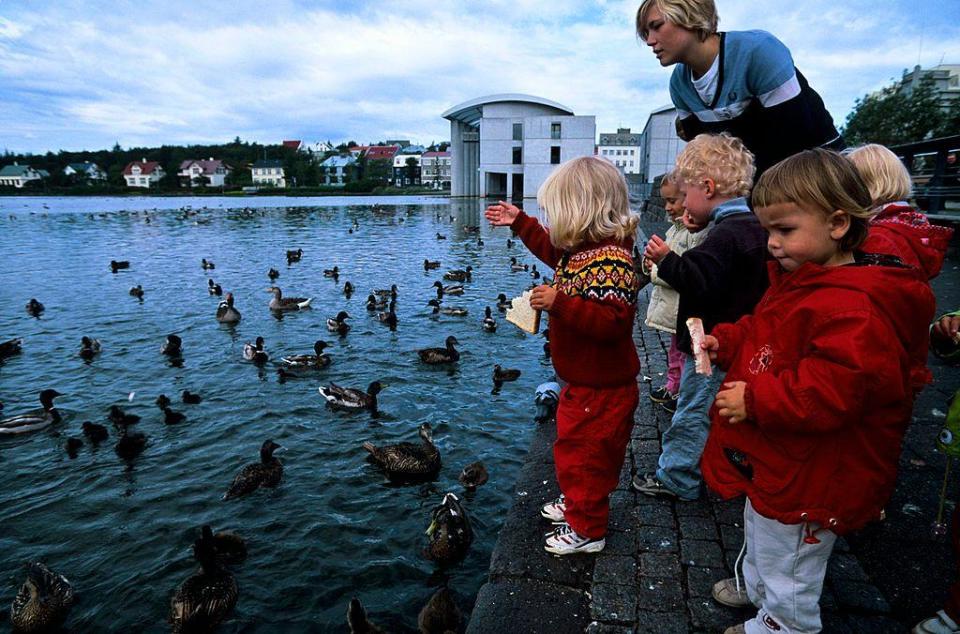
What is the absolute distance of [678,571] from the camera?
313 cm

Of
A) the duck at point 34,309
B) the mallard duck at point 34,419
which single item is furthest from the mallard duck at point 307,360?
the duck at point 34,309

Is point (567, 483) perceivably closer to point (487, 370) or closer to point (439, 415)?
point (439, 415)

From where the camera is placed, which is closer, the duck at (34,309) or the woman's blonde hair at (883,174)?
the woman's blonde hair at (883,174)

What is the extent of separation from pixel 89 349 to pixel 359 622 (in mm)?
9502

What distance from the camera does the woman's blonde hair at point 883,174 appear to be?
10.2 ft

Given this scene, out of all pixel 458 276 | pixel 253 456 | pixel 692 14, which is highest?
pixel 692 14

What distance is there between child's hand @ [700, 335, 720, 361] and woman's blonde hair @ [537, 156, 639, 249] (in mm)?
787

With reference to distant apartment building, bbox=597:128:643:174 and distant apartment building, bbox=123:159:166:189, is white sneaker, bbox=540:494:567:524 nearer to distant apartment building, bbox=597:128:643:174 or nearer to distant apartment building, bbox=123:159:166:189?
distant apartment building, bbox=597:128:643:174

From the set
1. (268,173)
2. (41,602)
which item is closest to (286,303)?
(41,602)

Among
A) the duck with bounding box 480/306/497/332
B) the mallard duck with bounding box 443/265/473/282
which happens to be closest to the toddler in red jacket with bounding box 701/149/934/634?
the duck with bounding box 480/306/497/332

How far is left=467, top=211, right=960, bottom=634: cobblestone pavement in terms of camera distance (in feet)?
9.12

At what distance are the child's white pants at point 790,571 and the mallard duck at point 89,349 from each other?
38.7ft

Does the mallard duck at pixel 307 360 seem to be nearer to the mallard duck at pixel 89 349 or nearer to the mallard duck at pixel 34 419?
the mallard duck at pixel 34 419

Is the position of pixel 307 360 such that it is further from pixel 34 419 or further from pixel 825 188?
pixel 825 188
